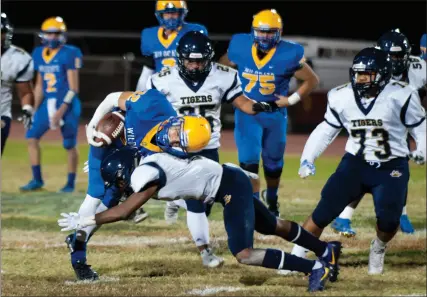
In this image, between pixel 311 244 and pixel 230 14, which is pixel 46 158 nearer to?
pixel 311 244

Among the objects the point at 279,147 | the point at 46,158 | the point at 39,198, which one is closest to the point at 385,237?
the point at 279,147

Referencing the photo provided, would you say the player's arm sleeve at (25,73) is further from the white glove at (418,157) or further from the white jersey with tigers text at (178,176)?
the white glove at (418,157)

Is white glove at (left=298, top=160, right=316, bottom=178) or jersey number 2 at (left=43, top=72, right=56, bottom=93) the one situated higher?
white glove at (left=298, top=160, right=316, bottom=178)

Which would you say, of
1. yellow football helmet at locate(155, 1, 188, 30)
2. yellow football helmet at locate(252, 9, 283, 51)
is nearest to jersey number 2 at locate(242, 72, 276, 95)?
yellow football helmet at locate(252, 9, 283, 51)

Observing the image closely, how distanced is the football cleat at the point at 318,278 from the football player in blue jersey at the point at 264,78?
1.73 meters

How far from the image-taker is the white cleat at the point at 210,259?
5090 millimetres

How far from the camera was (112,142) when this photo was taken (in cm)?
450

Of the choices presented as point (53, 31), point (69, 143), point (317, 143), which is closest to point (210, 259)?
point (317, 143)

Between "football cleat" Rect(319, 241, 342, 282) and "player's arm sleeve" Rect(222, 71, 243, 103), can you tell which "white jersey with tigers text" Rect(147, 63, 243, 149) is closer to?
"player's arm sleeve" Rect(222, 71, 243, 103)

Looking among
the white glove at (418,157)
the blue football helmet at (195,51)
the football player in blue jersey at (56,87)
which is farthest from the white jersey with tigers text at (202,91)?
the football player in blue jersey at (56,87)

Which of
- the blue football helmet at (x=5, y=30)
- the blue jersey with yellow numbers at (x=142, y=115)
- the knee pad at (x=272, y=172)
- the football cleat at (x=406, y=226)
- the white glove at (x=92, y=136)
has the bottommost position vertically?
the football cleat at (x=406, y=226)

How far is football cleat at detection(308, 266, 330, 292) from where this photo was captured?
4.44 meters

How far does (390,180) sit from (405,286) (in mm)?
574

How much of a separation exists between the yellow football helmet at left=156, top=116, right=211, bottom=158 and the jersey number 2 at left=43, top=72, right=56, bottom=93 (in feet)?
13.7
